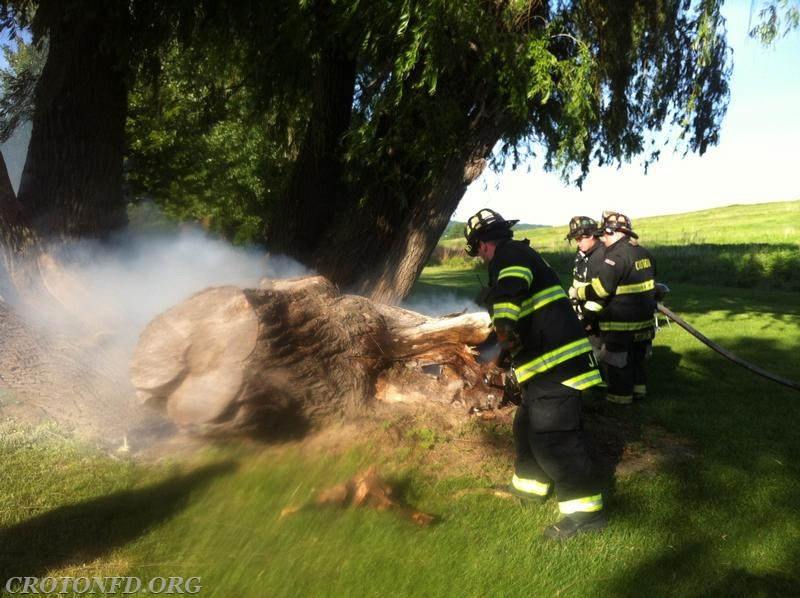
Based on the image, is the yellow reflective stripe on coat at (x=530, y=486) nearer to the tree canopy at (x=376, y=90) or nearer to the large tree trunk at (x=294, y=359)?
the large tree trunk at (x=294, y=359)

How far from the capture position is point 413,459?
15.3 ft

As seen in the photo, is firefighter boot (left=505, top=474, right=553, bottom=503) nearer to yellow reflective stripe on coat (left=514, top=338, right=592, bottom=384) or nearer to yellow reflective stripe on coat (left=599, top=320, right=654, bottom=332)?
yellow reflective stripe on coat (left=514, top=338, right=592, bottom=384)

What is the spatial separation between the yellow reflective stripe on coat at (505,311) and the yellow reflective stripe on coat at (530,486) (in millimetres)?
1128

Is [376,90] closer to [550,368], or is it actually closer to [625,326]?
[625,326]

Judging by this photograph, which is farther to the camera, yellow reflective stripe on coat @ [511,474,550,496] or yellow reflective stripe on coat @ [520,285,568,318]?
yellow reflective stripe on coat @ [511,474,550,496]

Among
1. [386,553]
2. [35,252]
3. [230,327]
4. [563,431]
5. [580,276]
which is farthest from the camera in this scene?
[580,276]

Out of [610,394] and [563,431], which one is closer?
[563,431]

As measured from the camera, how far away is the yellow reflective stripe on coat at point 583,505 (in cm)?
380

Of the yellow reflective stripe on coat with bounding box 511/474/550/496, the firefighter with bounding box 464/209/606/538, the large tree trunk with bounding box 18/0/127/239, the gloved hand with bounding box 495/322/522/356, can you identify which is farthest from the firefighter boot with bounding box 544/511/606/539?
the large tree trunk with bounding box 18/0/127/239

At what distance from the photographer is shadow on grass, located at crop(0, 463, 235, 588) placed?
330 cm

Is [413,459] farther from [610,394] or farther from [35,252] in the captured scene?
[35,252]

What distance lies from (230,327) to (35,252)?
2126 millimetres

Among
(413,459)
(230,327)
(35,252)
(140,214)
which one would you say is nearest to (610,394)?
(413,459)

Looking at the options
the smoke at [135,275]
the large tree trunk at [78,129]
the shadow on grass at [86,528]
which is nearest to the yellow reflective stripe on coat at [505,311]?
the smoke at [135,275]
